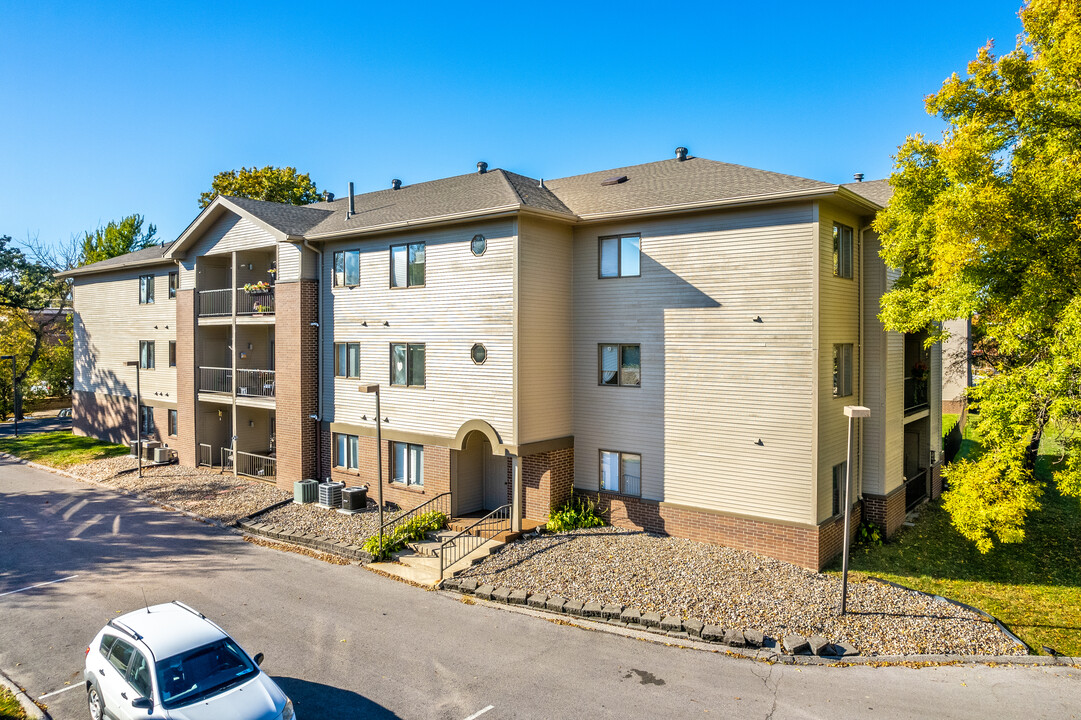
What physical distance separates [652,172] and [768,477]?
1054cm

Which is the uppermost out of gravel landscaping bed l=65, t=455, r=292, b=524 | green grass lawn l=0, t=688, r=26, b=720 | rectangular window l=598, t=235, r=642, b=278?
rectangular window l=598, t=235, r=642, b=278

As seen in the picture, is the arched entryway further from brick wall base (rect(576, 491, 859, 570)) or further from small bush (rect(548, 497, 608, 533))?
brick wall base (rect(576, 491, 859, 570))

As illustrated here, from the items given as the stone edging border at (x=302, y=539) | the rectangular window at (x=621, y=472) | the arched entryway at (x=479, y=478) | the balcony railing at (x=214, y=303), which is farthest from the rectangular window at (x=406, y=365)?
the balcony railing at (x=214, y=303)

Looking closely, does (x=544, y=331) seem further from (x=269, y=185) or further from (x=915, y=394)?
(x=269, y=185)

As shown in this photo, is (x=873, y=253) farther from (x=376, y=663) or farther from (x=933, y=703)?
(x=376, y=663)

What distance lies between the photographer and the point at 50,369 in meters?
46.6

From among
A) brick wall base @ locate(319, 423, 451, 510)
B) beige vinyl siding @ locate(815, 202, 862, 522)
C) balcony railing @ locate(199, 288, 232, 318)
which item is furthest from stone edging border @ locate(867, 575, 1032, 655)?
balcony railing @ locate(199, 288, 232, 318)

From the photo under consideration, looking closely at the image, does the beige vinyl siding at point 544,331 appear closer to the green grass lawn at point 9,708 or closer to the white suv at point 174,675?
the white suv at point 174,675

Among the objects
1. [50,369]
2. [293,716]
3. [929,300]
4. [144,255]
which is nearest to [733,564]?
[929,300]

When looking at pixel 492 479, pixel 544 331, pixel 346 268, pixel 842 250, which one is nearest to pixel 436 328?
pixel 544 331

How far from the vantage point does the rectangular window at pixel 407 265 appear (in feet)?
65.1

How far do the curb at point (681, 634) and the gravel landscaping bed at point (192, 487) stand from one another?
10.2 metres

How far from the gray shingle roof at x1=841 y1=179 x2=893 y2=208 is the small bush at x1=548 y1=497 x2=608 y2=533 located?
12393 millimetres

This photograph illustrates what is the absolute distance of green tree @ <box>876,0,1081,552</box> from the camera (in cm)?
1205
